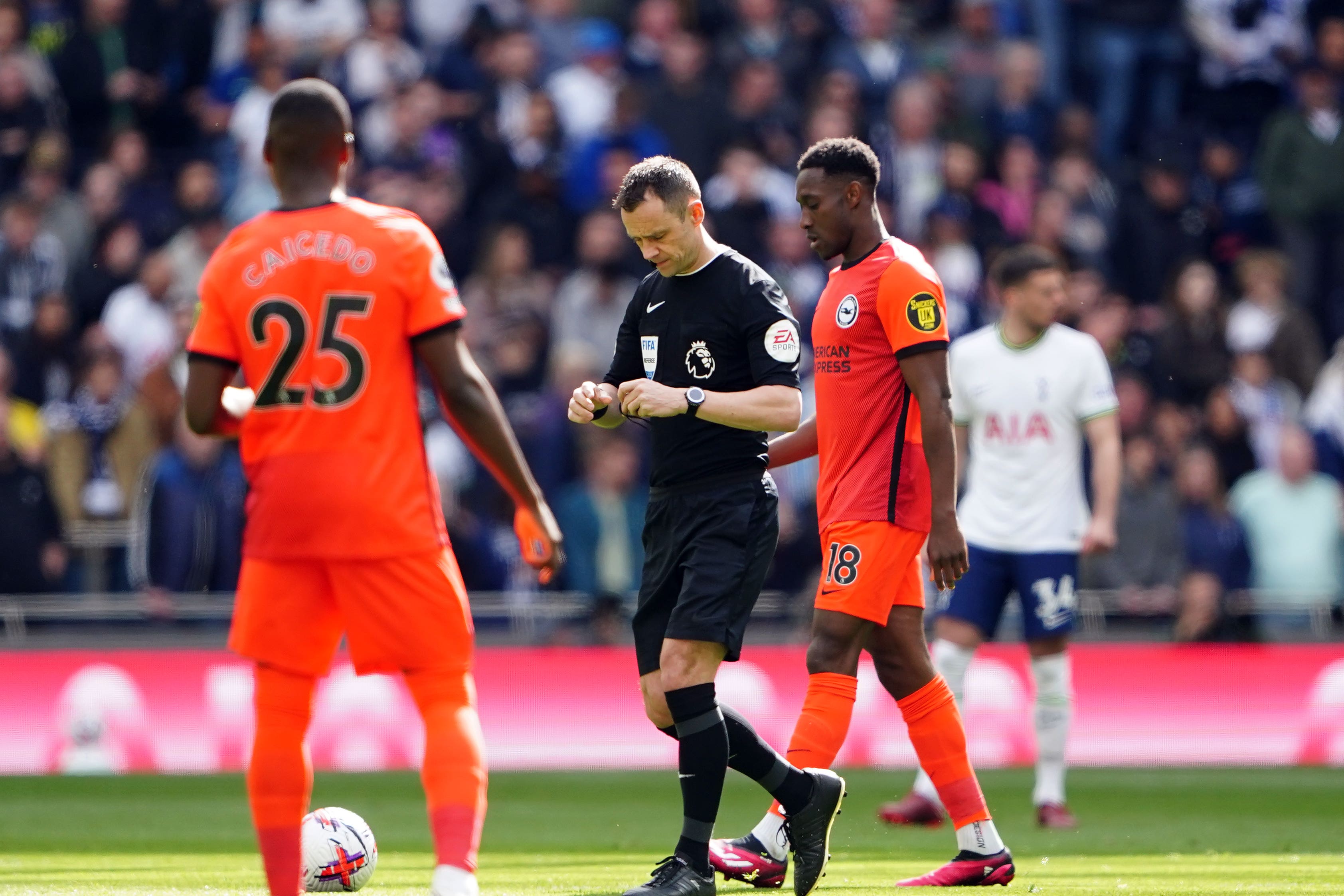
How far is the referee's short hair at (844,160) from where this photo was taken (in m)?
6.88

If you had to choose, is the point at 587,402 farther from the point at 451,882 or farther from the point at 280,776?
the point at 451,882

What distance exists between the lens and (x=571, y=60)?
17.7m

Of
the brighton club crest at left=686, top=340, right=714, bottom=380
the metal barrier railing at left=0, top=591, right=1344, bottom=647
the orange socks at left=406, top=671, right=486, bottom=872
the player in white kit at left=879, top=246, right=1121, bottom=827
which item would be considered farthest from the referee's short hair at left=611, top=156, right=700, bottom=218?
the metal barrier railing at left=0, top=591, right=1344, bottom=647

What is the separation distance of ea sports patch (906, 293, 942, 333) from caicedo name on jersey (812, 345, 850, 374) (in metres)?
0.34

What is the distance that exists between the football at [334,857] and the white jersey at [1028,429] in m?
3.95

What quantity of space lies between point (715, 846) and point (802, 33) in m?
12.2

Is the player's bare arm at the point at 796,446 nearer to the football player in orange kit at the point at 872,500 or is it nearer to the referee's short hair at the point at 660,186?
the football player in orange kit at the point at 872,500

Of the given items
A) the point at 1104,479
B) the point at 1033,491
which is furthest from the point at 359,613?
the point at 1104,479

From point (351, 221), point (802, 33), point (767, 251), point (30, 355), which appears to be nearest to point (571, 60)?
point (802, 33)

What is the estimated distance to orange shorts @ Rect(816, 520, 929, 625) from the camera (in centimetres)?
668

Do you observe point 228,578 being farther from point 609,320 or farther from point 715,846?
point 715,846

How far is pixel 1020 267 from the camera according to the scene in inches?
375

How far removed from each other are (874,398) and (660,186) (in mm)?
1137

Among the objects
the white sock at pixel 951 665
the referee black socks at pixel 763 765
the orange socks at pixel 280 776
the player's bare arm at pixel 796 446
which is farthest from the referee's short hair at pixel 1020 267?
the orange socks at pixel 280 776
